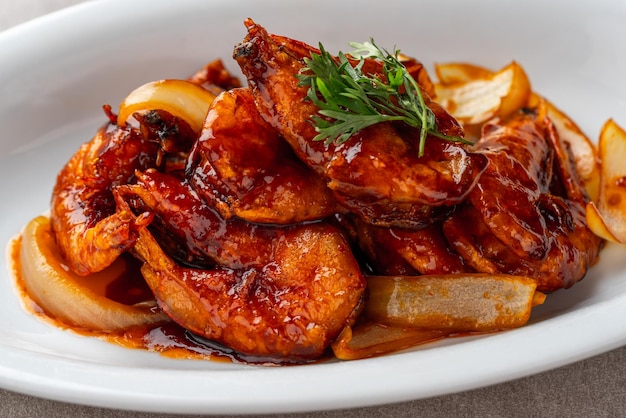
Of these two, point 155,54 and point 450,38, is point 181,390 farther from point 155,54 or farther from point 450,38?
point 450,38

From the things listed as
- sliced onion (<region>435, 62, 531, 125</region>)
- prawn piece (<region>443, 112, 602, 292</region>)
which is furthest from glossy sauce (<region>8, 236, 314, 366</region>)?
sliced onion (<region>435, 62, 531, 125</region>)

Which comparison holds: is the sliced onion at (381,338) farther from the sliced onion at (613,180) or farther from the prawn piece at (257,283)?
the sliced onion at (613,180)

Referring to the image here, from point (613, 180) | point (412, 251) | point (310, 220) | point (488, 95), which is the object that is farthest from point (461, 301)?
point (488, 95)

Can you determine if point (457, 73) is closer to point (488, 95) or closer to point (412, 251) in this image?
point (488, 95)

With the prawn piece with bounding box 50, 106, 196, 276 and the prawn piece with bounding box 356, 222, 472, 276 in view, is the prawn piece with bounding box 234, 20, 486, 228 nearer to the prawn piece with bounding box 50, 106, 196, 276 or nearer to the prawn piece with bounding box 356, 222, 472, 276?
the prawn piece with bounding box 356, 222, 472, 276

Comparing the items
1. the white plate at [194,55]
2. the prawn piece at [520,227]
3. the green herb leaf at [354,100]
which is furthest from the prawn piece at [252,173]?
the white plate at [194,55]

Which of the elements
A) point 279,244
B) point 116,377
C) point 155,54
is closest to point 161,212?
point 279,244
